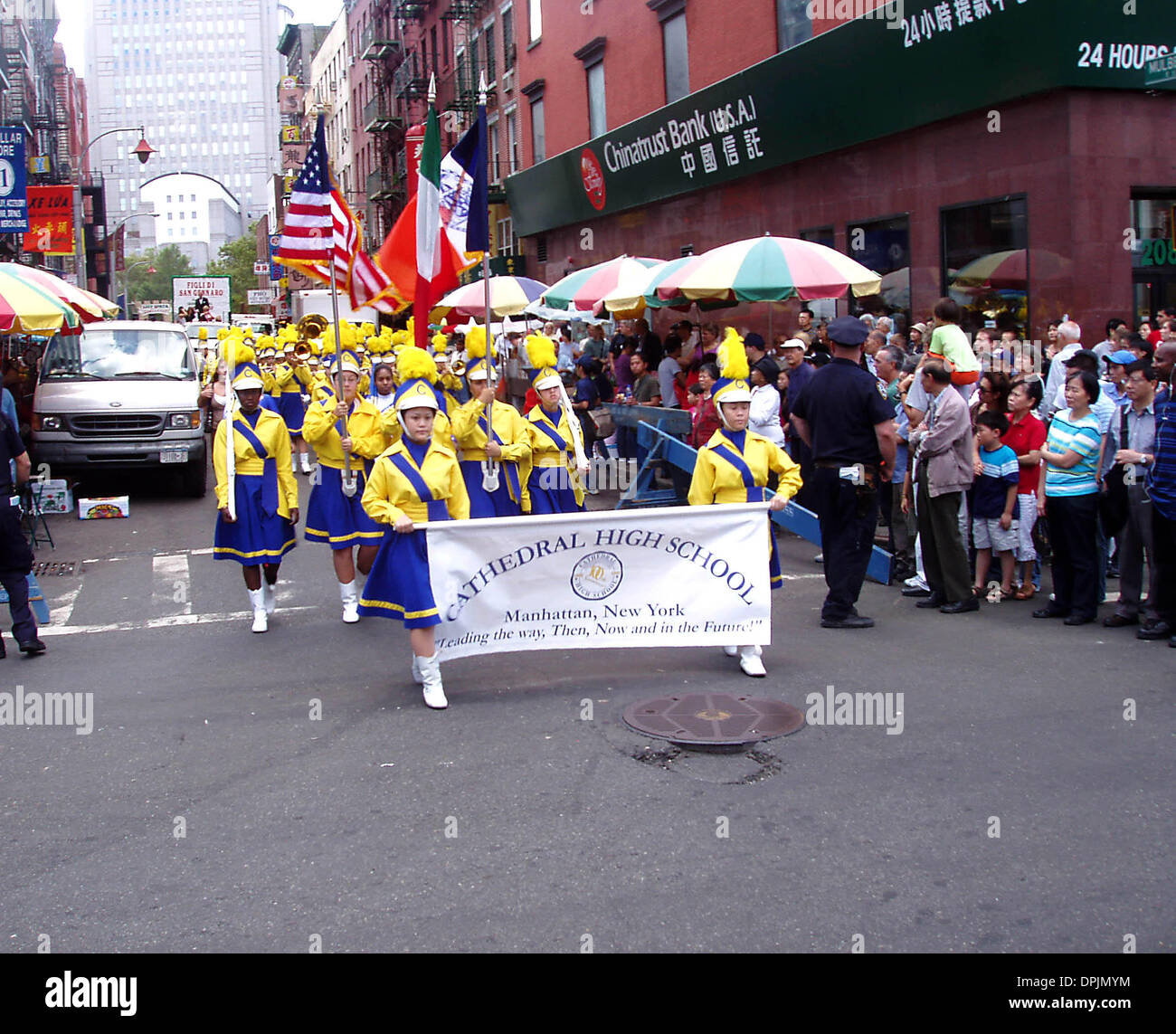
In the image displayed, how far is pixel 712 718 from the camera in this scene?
632 centimetres

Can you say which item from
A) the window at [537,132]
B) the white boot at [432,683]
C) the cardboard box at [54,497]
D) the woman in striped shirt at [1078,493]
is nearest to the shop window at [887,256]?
the woman in striped shirt at [1078,493]

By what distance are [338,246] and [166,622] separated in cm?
337

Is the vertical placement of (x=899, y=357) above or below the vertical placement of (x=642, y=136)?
below

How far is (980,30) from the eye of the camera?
551 inches

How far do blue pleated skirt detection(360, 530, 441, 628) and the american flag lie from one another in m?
3.82

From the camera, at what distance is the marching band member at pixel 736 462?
24.4 ft

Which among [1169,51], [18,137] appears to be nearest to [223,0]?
[18,137]

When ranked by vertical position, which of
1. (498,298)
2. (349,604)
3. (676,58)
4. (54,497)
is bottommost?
(349,604)

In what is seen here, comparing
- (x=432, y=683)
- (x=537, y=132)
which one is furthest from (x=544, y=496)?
(x=537, y=132)

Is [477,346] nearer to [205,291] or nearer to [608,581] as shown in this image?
[608,581]

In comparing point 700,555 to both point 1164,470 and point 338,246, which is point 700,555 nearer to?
point 1164,470

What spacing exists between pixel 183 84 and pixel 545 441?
205120mm

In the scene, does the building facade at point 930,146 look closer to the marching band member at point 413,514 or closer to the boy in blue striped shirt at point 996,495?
the boy in blue striped shirt at point 996,495

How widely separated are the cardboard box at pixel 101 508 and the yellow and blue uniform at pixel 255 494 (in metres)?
6.79
